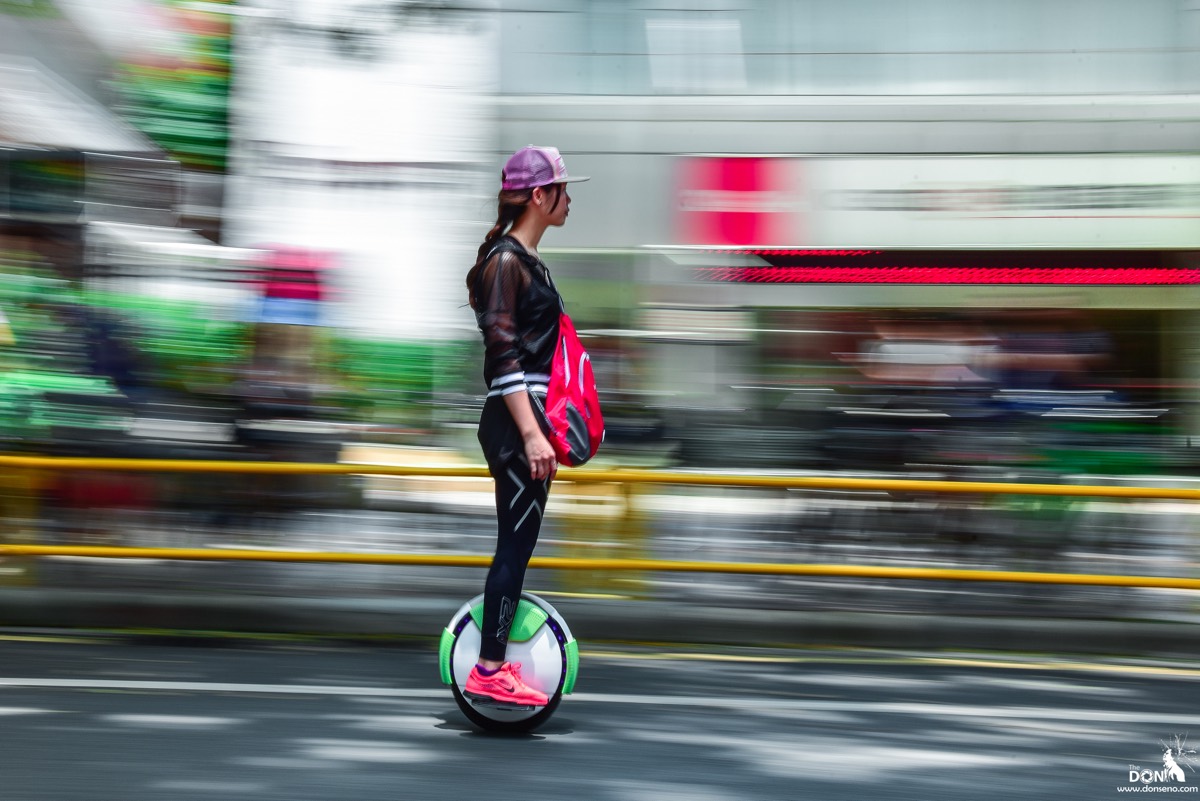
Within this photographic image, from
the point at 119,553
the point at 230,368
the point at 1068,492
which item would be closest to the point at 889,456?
the point at 1068,492

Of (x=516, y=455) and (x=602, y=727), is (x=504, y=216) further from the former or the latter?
(x=602, y=727)

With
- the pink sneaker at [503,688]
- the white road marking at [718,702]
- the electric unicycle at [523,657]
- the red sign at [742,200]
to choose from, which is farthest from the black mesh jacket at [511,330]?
the red sign at [742,200]

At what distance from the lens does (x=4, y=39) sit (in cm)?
1253

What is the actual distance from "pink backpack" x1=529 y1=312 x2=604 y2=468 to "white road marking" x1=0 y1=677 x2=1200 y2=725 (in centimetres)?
120

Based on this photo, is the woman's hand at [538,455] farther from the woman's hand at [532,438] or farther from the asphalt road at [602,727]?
the asphalt road at [602,727]

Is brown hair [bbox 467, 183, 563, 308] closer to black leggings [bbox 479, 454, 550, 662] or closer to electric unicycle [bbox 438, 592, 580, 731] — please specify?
black leggings [bbox 479, 454, 550, 662]

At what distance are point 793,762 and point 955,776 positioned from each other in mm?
485

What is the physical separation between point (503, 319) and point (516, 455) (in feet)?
1.37

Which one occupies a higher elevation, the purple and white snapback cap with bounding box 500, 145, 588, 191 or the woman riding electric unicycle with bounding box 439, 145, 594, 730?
the purple and white snapback cap with bounding box 500, 145, 588, 191

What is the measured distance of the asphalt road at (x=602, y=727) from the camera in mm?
3852

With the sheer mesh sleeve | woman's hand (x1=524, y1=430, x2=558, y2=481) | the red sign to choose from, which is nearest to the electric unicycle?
woman's hand (x1=524, y1=430, x2=558, y2=481)

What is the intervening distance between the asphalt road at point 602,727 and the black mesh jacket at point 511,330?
1.00 metres

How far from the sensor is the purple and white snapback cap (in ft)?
13.5

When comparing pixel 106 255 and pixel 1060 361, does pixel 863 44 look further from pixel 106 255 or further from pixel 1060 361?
pixel 106 255
